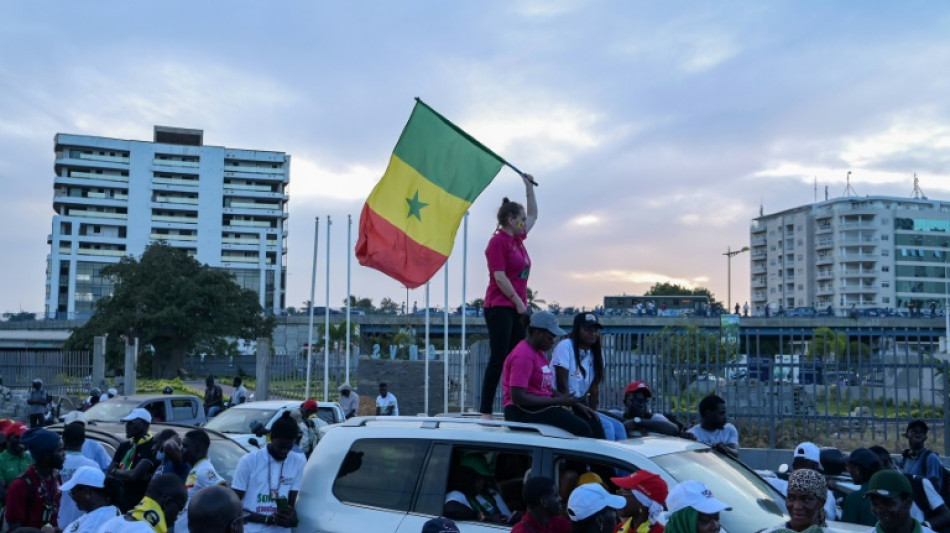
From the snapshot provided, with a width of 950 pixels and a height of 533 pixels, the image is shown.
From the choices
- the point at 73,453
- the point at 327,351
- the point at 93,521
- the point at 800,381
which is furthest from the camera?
the point at 327,351

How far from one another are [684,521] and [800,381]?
9.98 metres

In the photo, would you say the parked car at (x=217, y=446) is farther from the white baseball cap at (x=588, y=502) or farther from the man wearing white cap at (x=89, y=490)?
the white baseball cap at (x=588, y=502)

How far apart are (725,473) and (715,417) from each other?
251 cm

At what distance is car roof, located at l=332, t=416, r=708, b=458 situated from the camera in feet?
17.9

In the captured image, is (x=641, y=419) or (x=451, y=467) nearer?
(x=451, y=467)

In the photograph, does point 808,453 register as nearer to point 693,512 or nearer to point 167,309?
point 693,512

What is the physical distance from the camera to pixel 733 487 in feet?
18.2

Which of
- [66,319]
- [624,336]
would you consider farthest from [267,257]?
[624,336]

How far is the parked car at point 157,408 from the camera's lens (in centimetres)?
1742

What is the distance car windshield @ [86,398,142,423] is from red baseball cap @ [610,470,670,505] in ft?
46.7

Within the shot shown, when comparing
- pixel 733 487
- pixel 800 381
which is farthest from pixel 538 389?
pixel 800 381

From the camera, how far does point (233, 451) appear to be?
10.8 meters

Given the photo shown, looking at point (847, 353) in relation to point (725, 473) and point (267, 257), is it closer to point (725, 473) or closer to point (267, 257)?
point (725, 473)

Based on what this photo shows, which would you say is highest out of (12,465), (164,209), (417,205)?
(164,209)
